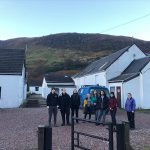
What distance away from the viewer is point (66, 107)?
17.2 m

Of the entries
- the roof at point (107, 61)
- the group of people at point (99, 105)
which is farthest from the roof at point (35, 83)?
the group of people at point (99, 105)

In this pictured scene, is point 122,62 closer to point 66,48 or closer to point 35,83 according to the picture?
point 35,83

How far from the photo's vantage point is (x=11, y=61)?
3603 centimetres

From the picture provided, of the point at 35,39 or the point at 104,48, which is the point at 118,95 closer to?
the point at 104,48

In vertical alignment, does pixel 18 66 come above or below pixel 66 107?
above

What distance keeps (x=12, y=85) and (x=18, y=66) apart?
249cm

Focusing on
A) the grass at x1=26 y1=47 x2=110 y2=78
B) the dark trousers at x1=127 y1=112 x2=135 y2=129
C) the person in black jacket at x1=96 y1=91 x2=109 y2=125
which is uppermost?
the grass at x1=26 y1=47 x2=110 y2=78

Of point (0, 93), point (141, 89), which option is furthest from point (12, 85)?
point (141, 89)

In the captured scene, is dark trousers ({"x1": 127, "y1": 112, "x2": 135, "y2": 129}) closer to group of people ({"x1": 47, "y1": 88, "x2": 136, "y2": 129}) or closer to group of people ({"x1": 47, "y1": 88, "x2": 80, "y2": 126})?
group of people ({"x1": 47, "y1": 88, "x2": 136, "y2": 129})

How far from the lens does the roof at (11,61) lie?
3391 centimetres

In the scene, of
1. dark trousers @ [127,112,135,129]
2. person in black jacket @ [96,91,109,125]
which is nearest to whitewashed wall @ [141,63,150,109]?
person in black jacket @ [96,91,109,125]

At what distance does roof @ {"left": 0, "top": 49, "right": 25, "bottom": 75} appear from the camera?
3391 centimetres

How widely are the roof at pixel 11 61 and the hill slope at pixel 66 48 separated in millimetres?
64617

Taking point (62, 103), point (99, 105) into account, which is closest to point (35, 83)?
point (62, 103)
